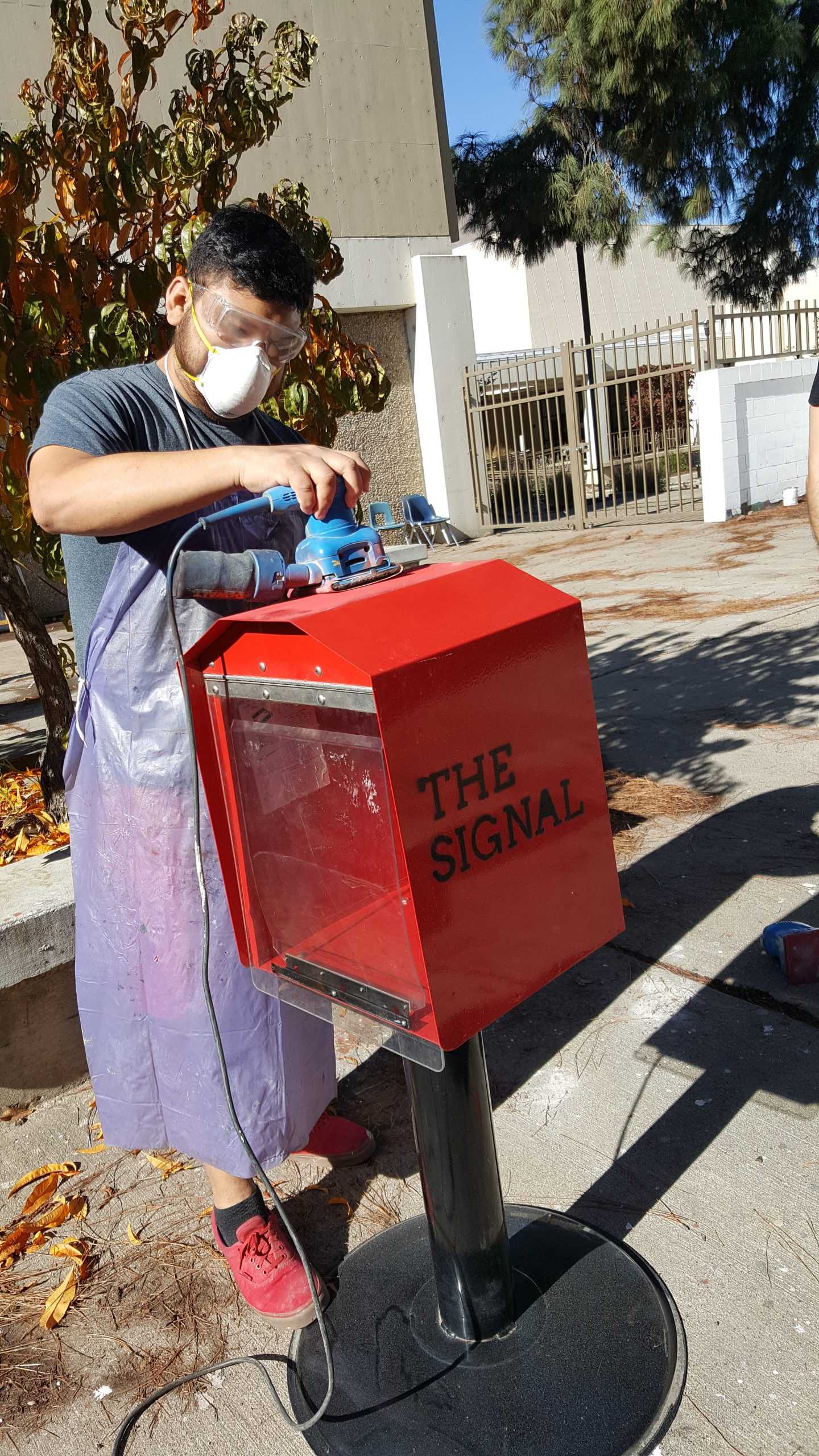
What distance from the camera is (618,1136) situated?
2.21 metres

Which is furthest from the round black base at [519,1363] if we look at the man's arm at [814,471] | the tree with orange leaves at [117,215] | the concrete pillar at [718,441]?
the concrete pillar at [718,441]

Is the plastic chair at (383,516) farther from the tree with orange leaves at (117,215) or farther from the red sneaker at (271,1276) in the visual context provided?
the tree with orange leaves at (117,215)

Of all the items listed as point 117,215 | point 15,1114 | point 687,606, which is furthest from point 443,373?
point 15,1114

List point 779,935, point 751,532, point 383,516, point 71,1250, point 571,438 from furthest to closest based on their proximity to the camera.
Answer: point 571,438
point 751,532
point 779,935
point 71,1250
point 383,516

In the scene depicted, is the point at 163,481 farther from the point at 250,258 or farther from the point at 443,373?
the point at 443,373

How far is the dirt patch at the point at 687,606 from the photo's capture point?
22.2 ft

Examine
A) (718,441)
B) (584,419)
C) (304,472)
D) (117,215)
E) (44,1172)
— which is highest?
(117,215)

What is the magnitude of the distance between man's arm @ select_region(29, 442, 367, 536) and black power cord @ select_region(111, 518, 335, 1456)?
10cm

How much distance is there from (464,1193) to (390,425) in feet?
40.9

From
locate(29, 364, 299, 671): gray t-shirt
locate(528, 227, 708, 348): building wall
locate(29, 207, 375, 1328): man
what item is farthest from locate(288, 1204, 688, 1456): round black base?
locate(528, 227, 708, 348): building wall

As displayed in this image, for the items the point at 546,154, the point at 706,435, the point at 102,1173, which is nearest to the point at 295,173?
the point at 706,435

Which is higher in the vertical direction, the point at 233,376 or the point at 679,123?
the point at 679,123

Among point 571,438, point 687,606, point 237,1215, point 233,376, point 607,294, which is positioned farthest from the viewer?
point 607,294

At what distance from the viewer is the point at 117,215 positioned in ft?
9.55
